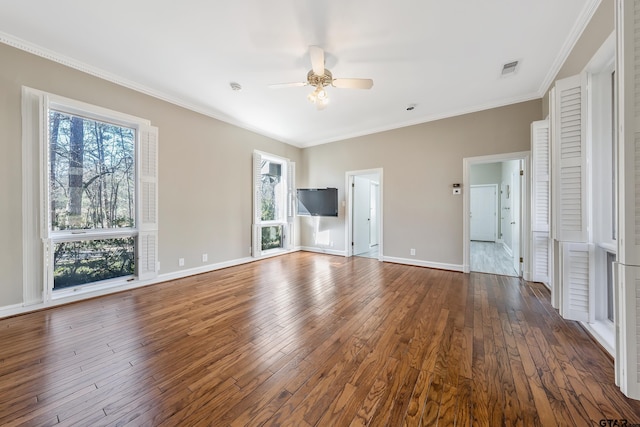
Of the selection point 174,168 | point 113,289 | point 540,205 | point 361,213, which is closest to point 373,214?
point 361,213

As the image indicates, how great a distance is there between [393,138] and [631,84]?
3799 millimetres

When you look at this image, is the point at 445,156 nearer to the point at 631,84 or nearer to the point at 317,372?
the point at 631,84

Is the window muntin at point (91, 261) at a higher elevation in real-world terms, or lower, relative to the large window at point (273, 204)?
lower

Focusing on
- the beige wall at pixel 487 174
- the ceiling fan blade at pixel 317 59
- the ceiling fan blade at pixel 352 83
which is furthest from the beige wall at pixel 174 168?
the beige wall at pixel 487 174

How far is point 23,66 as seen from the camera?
8.25 ft

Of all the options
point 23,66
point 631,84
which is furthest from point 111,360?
point 631,84

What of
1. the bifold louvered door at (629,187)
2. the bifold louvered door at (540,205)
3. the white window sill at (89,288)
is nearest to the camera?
the bifold louvered door at (629,187)

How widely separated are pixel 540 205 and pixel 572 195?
1.34 m

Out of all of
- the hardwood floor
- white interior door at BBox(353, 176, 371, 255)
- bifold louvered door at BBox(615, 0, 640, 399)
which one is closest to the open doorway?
white interior door at BBox(353, 176, 371, 255)

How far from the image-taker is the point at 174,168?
12.4ft

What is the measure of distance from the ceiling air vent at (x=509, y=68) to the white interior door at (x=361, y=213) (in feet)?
10.8

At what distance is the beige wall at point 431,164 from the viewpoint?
12.7ft

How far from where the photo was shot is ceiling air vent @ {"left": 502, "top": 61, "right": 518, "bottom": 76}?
282 centimetres

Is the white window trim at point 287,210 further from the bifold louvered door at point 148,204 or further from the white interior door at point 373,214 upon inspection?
the white interior door at point 373,214
